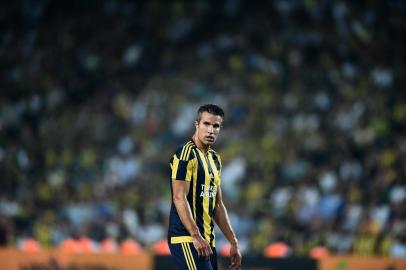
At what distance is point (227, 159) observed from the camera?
1698 cm

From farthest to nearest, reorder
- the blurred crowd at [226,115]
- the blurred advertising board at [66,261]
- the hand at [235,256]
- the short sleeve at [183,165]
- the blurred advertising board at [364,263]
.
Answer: the blurred crowd at [226,115] → the blurred advertising board at [66,261] → the blurred advertising board at [364,263] → the hand at [235,256] → the short sleeve at [183,165]

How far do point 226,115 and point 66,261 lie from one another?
6582 millimetres

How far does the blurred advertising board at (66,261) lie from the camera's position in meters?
11.8

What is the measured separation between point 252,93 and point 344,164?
2.75 m

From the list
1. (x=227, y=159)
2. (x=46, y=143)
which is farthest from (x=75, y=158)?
(x=227, y=159)

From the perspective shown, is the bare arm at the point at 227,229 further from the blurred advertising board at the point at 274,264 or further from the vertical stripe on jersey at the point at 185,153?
the blurred advertising board at the point at 274,264

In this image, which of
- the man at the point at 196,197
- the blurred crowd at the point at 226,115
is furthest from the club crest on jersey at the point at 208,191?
the blurred crowd at the point at 226,115

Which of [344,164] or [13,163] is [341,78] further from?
[13,163]

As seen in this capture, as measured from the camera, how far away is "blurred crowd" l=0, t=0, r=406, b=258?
15641mm

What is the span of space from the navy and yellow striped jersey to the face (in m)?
0.12

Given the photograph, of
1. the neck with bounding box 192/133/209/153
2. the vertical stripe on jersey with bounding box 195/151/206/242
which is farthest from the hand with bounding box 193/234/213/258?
the neck with bounding box 192/133/209/153

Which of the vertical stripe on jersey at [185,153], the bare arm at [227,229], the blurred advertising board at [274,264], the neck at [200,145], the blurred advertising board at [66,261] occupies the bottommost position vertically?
the bare arm at [227,229]

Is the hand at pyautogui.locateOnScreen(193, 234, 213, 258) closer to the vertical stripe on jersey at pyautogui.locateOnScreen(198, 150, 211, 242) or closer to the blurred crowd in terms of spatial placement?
the vertical stripe on jersey at pyautogui.locateOnScreen(198, 150, 211, 242)

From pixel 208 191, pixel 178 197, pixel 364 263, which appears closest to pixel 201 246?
pixel 178 197
